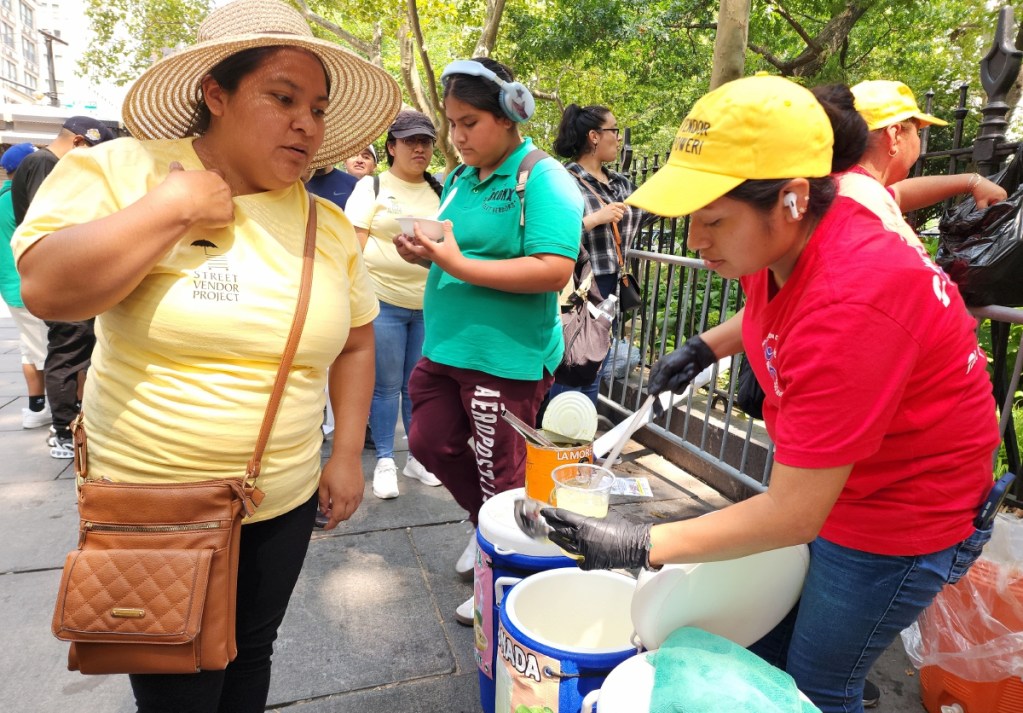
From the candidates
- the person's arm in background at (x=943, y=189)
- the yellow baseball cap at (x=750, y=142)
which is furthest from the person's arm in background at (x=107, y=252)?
the person's arm in background at (x=943, y=189)

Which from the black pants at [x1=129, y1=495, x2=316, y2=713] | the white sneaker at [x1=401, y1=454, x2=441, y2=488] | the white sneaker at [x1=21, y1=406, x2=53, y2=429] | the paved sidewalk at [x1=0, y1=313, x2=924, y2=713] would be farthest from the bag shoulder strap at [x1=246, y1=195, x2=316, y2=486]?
the white sneaker at [x1=21, y1=406, x2=53, y2=429]

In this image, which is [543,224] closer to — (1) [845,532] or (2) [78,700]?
(1) [845,532]

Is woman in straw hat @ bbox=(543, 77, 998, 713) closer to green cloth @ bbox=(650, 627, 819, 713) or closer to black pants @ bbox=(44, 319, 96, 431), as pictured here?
green cloth @ bbox=(650, 627, 819, 713)

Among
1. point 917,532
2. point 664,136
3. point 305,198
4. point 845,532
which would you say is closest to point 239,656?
point 305,198

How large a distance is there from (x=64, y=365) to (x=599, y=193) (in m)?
3.88

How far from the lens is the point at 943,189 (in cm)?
293

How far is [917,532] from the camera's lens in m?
1.41

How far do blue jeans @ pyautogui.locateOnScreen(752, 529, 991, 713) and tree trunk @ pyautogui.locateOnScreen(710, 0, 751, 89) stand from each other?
4145mm

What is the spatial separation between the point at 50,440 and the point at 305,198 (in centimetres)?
411

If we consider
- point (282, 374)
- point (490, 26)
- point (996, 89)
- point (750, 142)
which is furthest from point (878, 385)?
point (490, 26)

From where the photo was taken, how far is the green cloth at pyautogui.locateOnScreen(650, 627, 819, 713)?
1144 mm

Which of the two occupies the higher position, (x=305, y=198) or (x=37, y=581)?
(x=305, y=198)

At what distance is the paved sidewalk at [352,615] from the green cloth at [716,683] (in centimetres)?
130

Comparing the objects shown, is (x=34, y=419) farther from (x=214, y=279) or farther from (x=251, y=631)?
(x=214, y=279)
